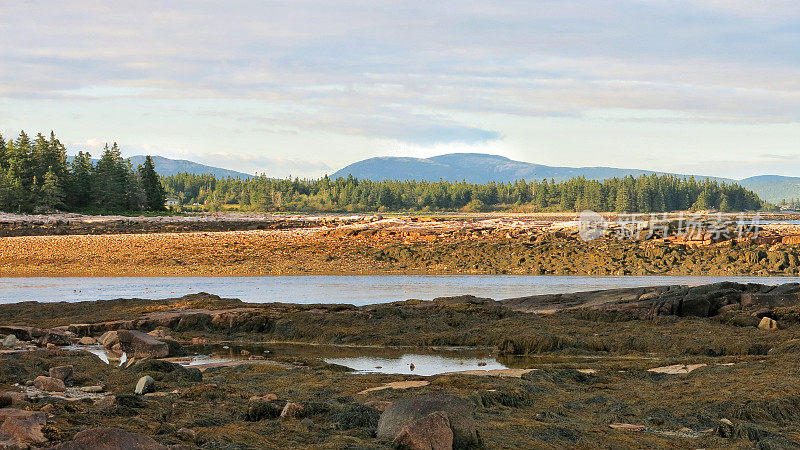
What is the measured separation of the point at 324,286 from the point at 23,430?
24411mm

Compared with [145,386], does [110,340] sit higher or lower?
lower

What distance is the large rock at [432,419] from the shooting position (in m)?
8.36

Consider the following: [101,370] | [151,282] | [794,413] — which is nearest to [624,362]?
[794,413]

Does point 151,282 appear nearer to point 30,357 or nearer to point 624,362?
point 30,357

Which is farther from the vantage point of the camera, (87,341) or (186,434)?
(87,341)

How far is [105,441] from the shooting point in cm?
714

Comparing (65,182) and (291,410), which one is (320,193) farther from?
(291,410)

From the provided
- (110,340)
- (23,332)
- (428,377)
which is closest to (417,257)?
(110,340)

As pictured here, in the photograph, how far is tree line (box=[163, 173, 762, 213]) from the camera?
528 ft

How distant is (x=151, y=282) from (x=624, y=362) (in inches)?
914

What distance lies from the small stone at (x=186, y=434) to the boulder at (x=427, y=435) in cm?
218

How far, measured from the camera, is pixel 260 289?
31.1 metres

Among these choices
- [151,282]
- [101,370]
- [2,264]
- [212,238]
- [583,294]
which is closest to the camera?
[101,370]

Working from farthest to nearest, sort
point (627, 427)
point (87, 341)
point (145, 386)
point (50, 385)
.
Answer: point (87, 341) → point (145, 386) → point (50, 385) → point (627, 427)
